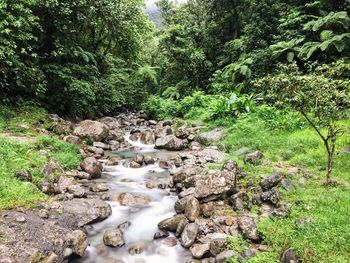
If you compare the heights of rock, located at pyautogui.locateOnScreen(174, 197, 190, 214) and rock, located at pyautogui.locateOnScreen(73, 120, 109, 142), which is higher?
rock, located at pyautogui.locateOnScreen(73, 120, 109, 142)

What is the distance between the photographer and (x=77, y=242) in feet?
19.4

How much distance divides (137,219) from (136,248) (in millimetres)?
1038

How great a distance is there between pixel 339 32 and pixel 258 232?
12.1m

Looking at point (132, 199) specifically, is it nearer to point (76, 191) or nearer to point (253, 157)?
point (76, 191)

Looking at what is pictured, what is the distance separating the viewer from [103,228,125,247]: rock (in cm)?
627

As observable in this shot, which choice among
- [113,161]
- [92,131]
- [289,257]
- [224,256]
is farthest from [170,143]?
[289,257]

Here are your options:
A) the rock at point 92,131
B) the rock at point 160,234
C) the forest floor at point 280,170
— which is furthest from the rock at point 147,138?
the rock at point 160,234

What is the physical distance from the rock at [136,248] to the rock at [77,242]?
2.95ft

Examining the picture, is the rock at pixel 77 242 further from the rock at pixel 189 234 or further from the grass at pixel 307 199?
the grass at pixel 307 199

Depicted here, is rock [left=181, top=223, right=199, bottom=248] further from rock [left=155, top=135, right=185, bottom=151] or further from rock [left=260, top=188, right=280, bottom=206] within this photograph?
rock [left=155, top=135, right=185, bottom=151]

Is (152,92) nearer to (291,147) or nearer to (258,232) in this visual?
(291,147)

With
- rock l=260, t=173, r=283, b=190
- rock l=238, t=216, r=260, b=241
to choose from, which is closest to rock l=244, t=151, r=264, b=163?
rock l=260, t=173, r=283, b=190

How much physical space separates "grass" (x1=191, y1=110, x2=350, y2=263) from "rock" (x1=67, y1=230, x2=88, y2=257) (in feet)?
9.35

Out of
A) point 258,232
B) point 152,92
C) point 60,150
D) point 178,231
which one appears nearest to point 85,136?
point 60,150
